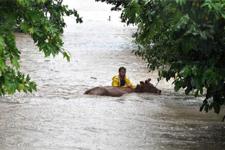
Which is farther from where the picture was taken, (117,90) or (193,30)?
(117,90)

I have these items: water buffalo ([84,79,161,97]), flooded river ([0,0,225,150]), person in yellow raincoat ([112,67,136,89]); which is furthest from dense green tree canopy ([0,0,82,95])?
person in yellow raincoat ([112,67,136,89])

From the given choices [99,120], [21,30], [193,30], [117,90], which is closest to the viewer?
[21,30]

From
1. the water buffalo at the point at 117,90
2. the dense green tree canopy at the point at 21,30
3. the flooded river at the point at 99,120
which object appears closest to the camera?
the dense green tree canopy at the point at 21,30

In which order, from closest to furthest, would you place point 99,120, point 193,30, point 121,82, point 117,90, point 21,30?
point 21,30, point 193,30, point 99,120, point 117,90, point 121,82

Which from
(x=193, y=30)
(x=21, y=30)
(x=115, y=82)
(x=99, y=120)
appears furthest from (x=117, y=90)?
(x=21, y=30)

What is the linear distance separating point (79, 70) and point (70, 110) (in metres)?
9.34

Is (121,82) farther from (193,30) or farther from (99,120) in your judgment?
(193,30)

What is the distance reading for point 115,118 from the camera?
1180cm

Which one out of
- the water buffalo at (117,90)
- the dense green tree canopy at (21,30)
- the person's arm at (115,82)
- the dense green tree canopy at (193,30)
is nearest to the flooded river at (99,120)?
the water buffalo at (117,90)

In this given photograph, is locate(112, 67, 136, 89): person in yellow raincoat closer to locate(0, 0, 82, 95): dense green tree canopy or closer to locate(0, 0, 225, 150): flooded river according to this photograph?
locate(0, 0, 225, 150): flooded river

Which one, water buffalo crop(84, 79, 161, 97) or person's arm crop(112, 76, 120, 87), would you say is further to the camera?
person's arm crop(112, 76, 120, 87)

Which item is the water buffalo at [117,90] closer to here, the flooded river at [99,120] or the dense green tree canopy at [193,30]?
the flooded river at [99,120]

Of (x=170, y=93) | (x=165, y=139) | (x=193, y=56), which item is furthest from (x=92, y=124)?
(x=170, y=93)

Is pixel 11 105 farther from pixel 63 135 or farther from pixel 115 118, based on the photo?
pixel 63 135
